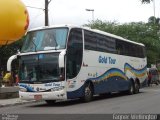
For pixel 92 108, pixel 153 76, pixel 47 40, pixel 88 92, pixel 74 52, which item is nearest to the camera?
pixel 92 108

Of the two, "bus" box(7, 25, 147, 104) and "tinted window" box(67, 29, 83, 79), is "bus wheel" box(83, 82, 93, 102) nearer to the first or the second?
"bus" box(7, 25, 147, 104)

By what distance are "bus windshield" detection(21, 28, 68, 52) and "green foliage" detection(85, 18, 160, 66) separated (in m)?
36.6

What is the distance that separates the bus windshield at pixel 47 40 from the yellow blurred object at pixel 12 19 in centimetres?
1229

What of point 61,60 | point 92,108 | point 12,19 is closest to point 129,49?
point 61,60

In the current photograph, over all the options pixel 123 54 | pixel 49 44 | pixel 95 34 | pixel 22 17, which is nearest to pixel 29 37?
pixel 49 44

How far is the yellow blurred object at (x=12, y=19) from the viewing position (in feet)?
22.0

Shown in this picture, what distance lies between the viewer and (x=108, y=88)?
2452 cm

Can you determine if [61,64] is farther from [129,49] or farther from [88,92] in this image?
[129,49]

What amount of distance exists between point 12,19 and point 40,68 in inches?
502

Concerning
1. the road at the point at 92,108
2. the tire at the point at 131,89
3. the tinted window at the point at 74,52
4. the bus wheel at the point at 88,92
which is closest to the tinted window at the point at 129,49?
the tire at the point at 131,89

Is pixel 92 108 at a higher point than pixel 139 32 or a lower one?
lower

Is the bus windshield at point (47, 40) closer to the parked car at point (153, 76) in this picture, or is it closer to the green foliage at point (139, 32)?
the parked car at point (153, 76)

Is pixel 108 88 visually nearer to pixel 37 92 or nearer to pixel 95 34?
pixel 95 34

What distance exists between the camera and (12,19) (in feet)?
22.2
